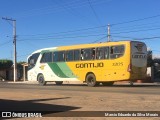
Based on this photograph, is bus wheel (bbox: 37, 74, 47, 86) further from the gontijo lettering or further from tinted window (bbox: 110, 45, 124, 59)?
tinted window (bbox: 110, 45, 124, 59)

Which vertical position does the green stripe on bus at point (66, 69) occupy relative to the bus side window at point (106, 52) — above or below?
below

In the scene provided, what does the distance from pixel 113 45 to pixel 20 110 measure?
55.7ft

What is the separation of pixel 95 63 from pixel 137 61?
3281 mm

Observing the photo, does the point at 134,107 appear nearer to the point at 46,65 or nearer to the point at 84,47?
the point at 84,47

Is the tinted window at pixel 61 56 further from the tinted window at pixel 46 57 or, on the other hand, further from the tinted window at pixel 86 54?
the tinted window at pixel 86 54

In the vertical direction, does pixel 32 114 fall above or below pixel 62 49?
below

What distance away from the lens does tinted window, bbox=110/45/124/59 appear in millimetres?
30625

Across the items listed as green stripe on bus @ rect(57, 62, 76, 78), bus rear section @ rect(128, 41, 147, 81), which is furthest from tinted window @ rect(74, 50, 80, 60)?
bus rear section @ rect(128, 41, 147, 81)

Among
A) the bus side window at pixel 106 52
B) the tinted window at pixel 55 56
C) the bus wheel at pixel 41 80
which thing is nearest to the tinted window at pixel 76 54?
the tinted window at pixel 55 56

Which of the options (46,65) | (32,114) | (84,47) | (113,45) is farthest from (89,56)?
(32,114)

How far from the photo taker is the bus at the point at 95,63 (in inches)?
1212

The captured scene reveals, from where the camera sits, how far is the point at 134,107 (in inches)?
605

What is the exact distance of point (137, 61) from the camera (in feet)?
102

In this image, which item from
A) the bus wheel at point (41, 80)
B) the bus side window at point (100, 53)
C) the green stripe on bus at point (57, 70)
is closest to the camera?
the bus side window at point (100, 53)
